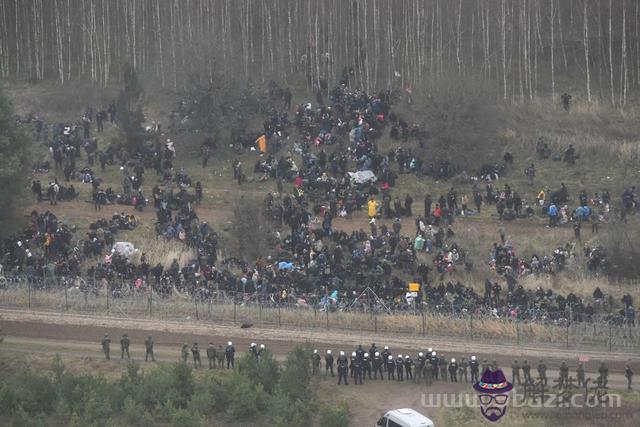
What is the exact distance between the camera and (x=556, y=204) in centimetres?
6316

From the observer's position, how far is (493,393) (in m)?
45.8

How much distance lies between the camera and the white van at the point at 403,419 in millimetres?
39906

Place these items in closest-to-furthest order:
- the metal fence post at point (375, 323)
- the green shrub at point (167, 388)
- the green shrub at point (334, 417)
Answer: the green shrub at point (334, 417) < the green shrub at point (167, 388) < the metal fence post at point (375, 323)

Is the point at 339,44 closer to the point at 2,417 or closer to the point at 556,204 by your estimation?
the point at 556,204

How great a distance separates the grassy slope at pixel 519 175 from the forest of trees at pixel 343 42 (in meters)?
3.01

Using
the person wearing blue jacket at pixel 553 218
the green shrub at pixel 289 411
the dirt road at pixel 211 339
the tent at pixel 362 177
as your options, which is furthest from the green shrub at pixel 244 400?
the tent at pixel 362 177

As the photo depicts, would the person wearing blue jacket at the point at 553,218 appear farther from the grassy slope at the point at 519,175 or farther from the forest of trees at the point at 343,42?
the forest of trees at the point at 343,42

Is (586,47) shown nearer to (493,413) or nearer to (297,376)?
(493,413)

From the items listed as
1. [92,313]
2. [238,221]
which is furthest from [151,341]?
[238,221]

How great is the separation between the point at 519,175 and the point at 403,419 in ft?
97.2

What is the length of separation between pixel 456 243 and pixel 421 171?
8723mm

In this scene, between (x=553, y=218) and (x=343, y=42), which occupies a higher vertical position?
(x=343, y=42)

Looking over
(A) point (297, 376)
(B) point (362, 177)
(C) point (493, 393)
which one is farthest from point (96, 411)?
(B) point (362, 177)

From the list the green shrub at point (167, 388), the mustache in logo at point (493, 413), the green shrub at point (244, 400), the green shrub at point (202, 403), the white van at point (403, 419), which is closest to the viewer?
the white van at point (403, 419)
